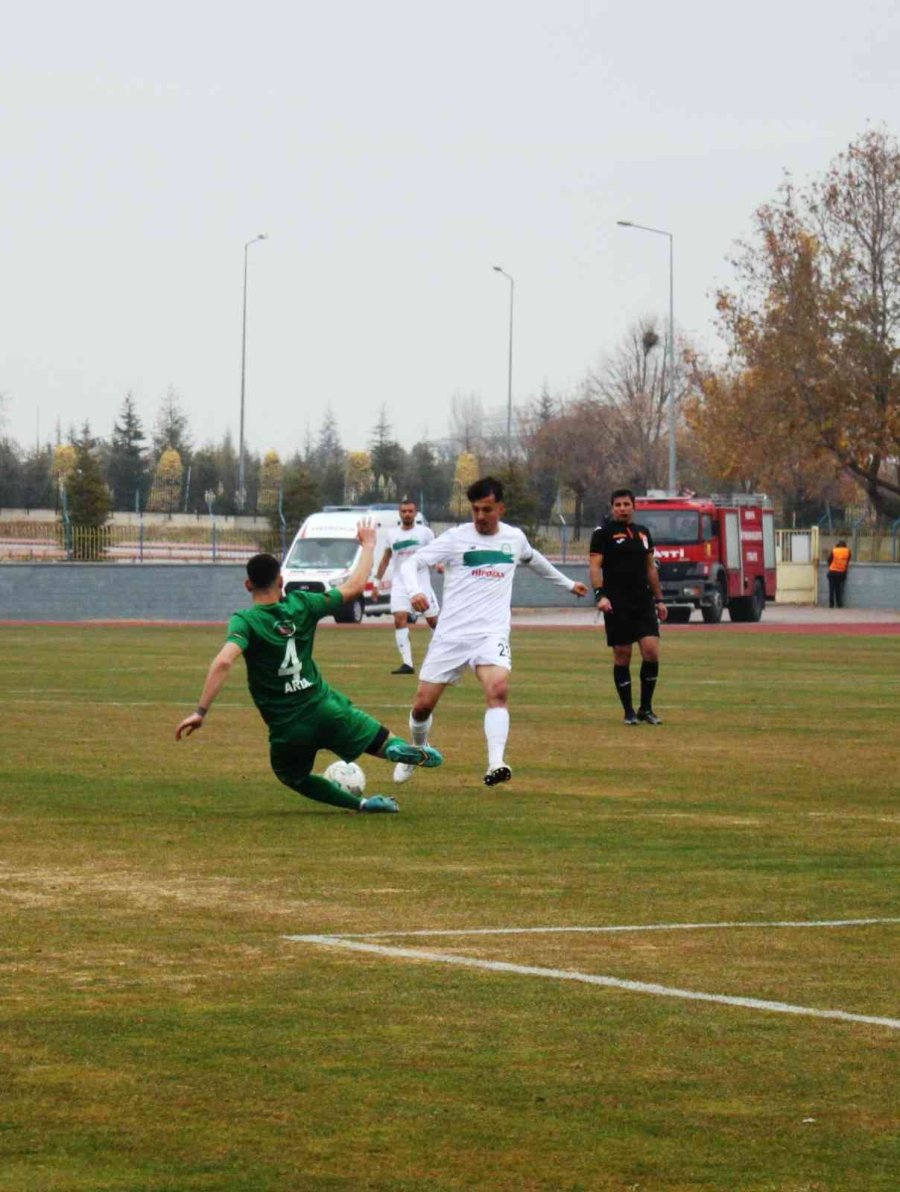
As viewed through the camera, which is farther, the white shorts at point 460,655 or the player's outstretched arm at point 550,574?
the player's outstretched arm at point 550,574

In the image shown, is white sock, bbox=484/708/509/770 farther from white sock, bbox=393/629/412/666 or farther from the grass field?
white sock, bbox=393/629/412/666

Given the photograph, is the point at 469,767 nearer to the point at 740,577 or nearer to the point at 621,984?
the point at 621,984

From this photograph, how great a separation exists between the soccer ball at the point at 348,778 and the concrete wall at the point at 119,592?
39521 millimetres

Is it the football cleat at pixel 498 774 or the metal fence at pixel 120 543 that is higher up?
the metal fence at pixel 120 543

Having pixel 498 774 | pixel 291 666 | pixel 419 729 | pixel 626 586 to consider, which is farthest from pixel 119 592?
pixel 291 666

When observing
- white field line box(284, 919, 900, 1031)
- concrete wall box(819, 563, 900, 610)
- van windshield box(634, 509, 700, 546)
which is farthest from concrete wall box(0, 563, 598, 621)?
white field line box(284, 919, 900, 1031)

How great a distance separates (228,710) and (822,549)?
49.2 m

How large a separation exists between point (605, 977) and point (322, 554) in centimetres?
4241

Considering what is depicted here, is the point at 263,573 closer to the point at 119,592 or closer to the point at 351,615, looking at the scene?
the point at 351,615

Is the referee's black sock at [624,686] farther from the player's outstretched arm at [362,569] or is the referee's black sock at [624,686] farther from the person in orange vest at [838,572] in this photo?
the person in orange vest at [838,572]

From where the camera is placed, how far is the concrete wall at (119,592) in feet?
170

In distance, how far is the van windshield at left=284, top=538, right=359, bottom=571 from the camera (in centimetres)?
4938

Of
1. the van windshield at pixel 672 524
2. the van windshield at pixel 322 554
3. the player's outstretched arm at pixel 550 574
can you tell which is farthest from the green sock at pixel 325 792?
the van windshield at pixel 322 554

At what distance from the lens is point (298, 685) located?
11961 millimetres
